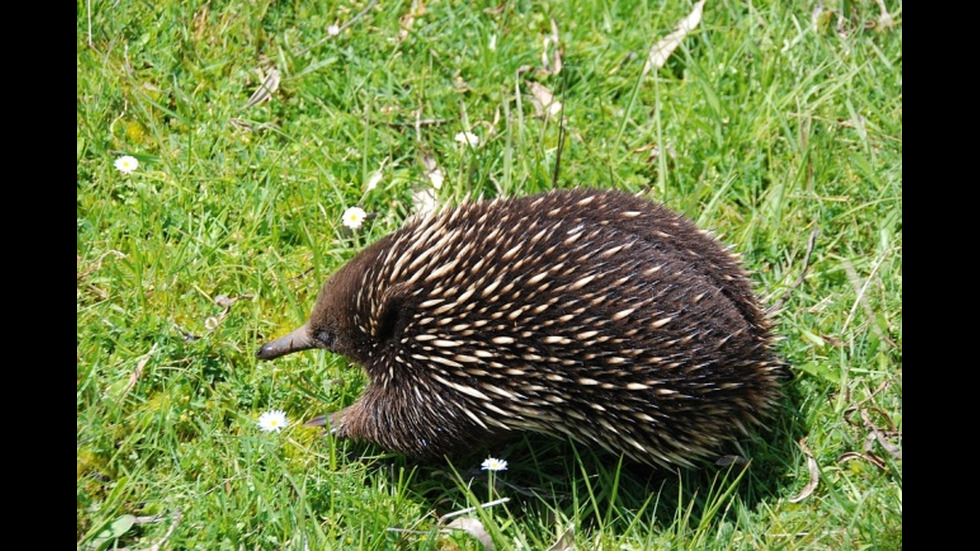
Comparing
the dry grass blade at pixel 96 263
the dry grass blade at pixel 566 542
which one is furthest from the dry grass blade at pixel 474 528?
the dry grass blade at pixel 96 263

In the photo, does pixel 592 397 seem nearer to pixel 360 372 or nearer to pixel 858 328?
pixel 360 372

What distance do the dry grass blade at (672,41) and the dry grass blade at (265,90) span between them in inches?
59.9

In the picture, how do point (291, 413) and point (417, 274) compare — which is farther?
point (291, 413)

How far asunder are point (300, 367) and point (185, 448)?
49 centimetres

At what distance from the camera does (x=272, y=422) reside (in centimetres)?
341

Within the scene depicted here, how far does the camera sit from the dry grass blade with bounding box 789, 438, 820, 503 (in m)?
3.53

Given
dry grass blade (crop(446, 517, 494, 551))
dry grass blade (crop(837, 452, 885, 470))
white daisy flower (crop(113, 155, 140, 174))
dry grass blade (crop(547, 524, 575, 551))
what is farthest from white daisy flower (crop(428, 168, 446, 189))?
dry grass blade (crop(837, 452, 885, 470))

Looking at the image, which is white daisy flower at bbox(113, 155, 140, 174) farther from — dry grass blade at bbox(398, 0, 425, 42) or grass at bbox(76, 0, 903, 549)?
dry grass blade at bbox(398, 0, 425, 42)

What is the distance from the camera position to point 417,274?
332 centimetres

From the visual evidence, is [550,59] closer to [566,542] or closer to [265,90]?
[265,90]

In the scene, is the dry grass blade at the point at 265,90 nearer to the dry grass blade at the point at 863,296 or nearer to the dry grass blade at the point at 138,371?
the dry grass blade at the point at 138,371

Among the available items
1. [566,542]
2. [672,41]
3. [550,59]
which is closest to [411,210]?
[550,59]

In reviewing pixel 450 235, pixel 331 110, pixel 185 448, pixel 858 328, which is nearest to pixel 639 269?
pixel 450 235

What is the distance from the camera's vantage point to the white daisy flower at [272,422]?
3400 millimetres
